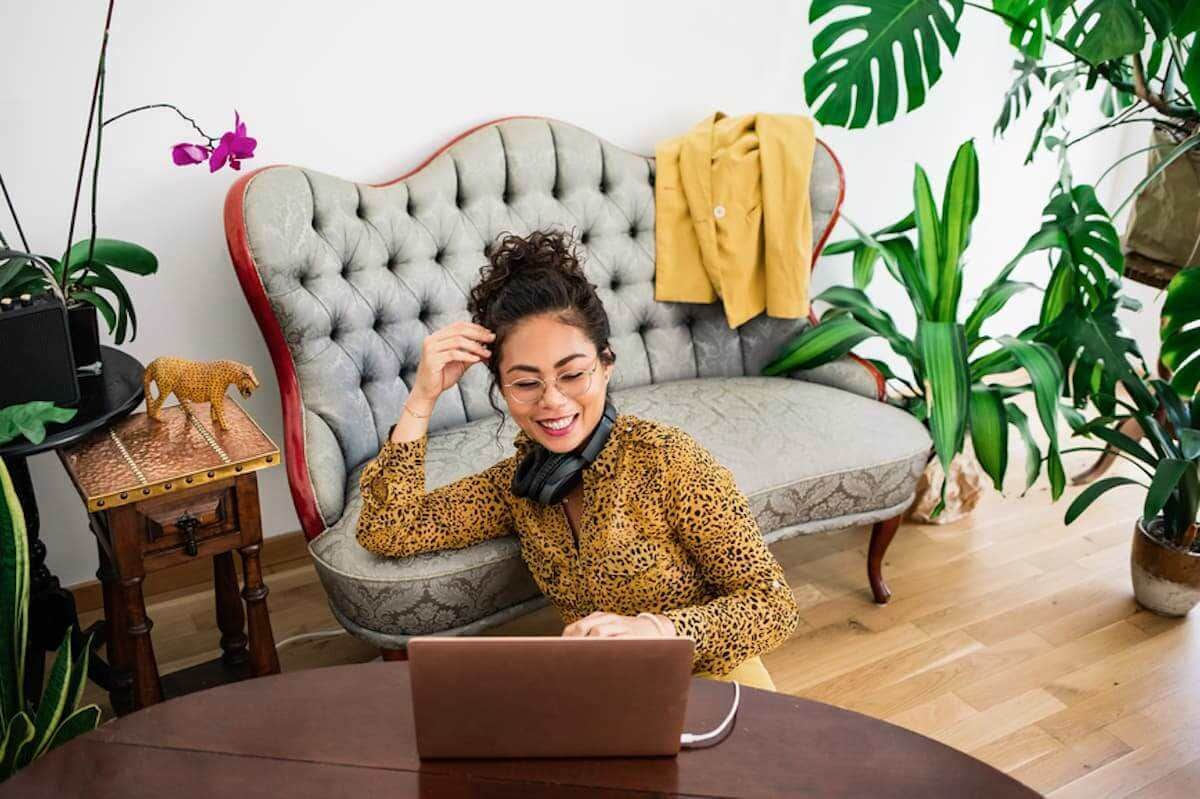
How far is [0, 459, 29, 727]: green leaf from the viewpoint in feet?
4.69

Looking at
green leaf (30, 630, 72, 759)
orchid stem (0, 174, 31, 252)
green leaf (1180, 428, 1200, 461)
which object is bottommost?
green leaf (30, 630, 72, 759)

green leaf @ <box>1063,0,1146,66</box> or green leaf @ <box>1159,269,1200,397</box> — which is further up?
green leaf @ <box>1063,0,1146,66</box>

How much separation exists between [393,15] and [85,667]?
1.50 meters

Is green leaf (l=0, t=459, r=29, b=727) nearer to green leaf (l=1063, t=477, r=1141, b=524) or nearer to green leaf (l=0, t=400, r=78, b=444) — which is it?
green leaf (l=0, t=400, r=78, b=444)

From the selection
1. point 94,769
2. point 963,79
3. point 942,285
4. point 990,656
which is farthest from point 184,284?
point 963,79

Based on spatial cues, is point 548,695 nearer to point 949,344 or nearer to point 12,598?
point 12,598

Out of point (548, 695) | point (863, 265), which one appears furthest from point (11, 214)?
point (863, 265)

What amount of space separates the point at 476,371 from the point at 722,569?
3.69 feet

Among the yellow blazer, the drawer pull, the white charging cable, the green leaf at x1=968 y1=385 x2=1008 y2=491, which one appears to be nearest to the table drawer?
the drawer pull

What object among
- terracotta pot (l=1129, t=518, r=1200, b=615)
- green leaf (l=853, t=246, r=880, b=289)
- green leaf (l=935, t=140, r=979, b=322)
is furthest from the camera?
green leaf (l=853, t=246, r=880, b=289)

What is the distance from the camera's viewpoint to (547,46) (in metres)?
2.54

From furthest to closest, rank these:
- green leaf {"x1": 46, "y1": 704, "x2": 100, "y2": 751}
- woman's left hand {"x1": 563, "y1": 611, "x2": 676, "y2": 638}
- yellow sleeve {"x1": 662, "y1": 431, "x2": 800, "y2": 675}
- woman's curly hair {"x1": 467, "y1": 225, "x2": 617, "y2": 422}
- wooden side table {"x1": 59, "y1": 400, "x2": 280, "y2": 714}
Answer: wooden side table {"x1": 59, "y1": 400, "x2": 280, "y2": 714}
green leaf {"x1": 46, "y1": 704, "x2": 100, "y2": 751}
woman's curly hair {"x1": 467, "y1": 225, "x2": 617, "y2": 422}
yellow sleeve {"x1": 662, "y1": 431, "x2": 800, "y2": 675}
woman's left hand {"x1": 563, "y1": 611, "x2": 676, "y2": 638}

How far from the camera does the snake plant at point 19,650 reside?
143 centimetres

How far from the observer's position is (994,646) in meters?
2.28
